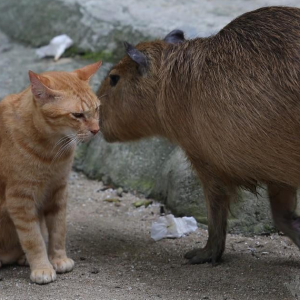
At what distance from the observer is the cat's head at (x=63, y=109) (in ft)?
13.7

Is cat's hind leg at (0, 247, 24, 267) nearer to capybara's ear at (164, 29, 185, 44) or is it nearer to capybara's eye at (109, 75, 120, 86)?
capybara's eye at (109, 75, 120, 86)

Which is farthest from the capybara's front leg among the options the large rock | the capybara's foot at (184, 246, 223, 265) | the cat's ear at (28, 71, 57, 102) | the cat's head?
the large rock

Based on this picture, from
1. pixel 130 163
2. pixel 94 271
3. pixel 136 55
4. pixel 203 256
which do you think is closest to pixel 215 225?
pixel 203 256

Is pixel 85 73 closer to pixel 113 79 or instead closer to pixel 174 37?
pixel 113 79

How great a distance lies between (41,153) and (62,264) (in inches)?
28.5

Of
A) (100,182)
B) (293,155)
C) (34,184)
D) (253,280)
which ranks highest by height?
(293,155)

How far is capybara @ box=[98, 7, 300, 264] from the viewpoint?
4117 millimetres

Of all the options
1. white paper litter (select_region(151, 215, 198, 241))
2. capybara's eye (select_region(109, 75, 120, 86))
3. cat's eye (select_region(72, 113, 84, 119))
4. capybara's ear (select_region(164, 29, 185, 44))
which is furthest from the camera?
white paper litter (select_region(151, 215, 198, 241))

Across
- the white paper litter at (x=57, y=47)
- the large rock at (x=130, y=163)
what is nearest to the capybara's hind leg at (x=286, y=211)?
the large rock at (x=130, y=163)

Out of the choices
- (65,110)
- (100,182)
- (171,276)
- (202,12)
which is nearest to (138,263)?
(171,276)

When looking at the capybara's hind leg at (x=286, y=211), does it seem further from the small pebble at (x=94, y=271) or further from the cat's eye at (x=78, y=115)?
the cat's eye at (x=78, y=115)

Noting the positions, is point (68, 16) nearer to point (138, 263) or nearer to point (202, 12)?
point (202, 12)

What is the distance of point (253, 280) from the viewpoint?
14.7 ft

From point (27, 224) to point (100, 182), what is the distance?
2.05 m
